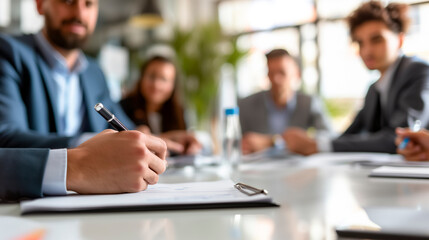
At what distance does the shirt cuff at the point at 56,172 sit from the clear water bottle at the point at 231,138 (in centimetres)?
78

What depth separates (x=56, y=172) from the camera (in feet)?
2.18

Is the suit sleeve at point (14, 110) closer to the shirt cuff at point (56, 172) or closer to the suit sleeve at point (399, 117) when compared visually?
the shirt cuff at point (56, 172)

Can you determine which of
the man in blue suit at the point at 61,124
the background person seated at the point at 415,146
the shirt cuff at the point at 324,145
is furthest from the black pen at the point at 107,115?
the shirt cuff at the point at 324,145

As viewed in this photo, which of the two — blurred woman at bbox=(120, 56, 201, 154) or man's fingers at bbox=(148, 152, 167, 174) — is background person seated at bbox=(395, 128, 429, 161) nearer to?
man's fingers at bbox=(148, 152, 167, 174)

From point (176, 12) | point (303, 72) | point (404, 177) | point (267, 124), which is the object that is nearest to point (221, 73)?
point (303, 72)

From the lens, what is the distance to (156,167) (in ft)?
2.34

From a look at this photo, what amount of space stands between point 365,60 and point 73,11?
1.53 meters

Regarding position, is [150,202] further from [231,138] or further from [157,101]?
[157,101]

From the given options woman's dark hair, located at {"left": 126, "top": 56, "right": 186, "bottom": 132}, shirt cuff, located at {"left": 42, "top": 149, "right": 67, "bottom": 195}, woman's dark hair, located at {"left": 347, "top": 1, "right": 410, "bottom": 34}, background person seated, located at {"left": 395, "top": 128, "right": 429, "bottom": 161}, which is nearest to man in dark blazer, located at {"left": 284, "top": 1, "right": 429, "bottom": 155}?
woman's dark hair, located at {"left": 347, "top": 1, "right": 410, "bottom": 34}

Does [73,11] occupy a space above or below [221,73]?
above

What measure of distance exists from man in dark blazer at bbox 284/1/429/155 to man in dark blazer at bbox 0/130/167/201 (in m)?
1.17

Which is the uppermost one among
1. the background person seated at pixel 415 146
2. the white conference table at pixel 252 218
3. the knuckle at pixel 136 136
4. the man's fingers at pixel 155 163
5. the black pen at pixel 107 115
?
the black pen at pixel 107 115

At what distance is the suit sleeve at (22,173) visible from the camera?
64 centimetres

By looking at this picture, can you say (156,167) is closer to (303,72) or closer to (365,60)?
(365,60)
